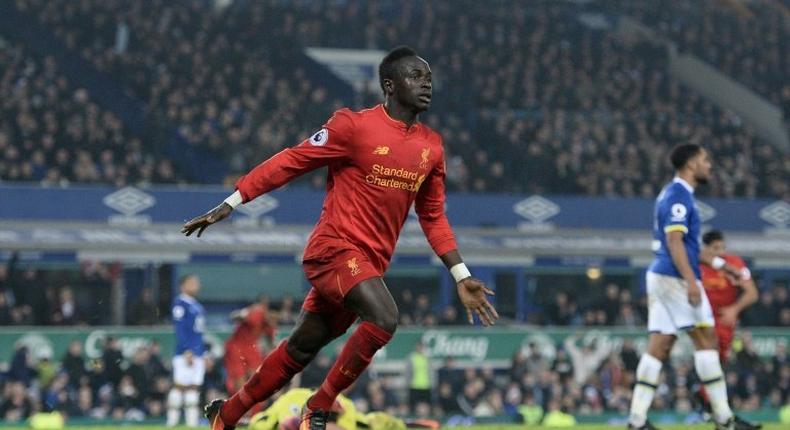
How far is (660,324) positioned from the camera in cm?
1155

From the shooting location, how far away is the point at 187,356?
18.7m

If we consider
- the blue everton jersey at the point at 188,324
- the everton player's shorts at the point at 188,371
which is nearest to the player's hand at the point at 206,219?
the blue everton jersey at the point at 188,324

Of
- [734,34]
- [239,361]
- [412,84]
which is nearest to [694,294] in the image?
[412,84]

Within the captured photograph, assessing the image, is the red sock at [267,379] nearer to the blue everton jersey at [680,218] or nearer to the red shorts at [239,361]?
the blue everton jersey at [680,218]

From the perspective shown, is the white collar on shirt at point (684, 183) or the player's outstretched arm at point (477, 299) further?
the white collar on shirt at point (684, 183)

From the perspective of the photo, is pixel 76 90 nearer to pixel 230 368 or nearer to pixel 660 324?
pixel 230 368

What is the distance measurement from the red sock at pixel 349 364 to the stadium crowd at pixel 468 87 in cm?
1996

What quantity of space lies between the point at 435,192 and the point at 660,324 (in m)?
3.59

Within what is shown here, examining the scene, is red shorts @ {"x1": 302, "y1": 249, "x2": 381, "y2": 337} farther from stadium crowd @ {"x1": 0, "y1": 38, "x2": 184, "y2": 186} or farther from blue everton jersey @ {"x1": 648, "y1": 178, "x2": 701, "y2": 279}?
stadium crowd @ {"x1": 0, "y1": 38, "x2": 184, "y2": 186}

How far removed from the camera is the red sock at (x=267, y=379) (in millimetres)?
8547

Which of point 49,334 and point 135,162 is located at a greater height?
point 135,162

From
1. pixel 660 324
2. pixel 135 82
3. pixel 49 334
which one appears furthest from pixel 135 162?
pixel 660 324

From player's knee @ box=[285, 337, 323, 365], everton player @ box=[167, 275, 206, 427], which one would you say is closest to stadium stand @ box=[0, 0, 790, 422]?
everton player @ box=[167, 275, 206, 427]

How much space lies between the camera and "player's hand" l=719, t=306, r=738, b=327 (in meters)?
14.0
